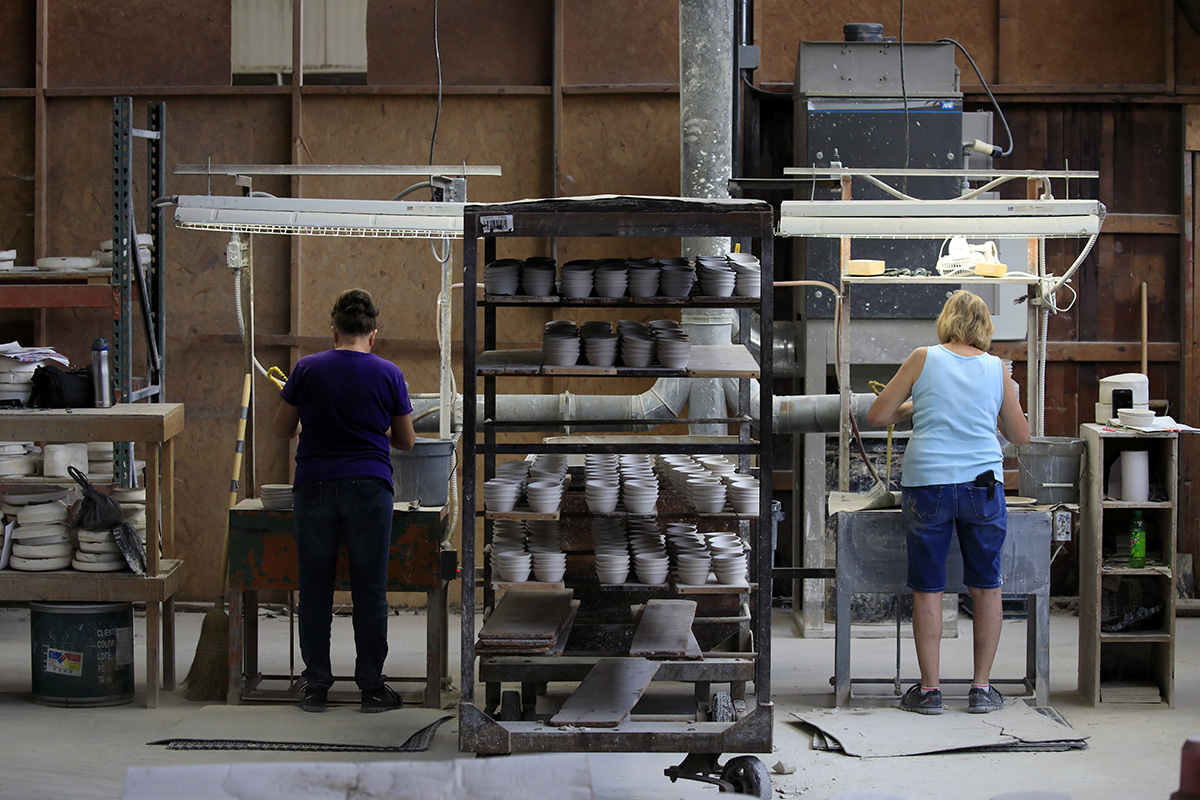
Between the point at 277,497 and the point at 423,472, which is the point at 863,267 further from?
the point at 277,497

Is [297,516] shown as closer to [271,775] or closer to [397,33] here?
[271,775]

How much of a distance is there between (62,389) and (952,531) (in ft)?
13.2

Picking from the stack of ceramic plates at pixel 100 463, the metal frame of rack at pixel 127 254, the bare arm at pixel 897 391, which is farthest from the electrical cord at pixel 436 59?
the bare arm at pixel 897 391

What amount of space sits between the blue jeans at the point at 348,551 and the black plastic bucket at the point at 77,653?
0.93 meters

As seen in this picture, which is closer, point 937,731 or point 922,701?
point 937,731

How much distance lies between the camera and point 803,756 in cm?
475

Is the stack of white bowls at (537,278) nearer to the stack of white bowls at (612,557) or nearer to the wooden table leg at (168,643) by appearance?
the stack of white bowls at (612,557)

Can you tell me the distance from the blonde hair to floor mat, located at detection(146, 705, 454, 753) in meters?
2.75

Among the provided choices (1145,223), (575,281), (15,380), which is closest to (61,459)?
(15,380)

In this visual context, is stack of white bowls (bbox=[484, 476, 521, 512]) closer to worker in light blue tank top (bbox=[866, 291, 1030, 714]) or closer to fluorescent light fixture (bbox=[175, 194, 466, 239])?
fluorescent light fixture (bbox=[175, 194, 466, 239])

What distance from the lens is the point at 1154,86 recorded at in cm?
717

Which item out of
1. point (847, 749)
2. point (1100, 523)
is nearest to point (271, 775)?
point (847, 749)

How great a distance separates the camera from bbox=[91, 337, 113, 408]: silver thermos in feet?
17.9

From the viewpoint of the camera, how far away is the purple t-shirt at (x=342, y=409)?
195 inches
